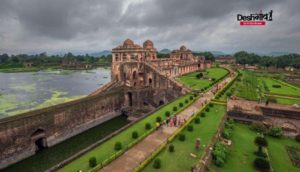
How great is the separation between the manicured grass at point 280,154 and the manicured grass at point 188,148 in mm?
5371

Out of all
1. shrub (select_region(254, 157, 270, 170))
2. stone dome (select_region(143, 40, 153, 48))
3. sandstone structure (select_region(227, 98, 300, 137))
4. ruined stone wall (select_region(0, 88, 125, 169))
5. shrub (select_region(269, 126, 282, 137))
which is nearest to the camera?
shrub (select_region(254, 157, 270, 170))

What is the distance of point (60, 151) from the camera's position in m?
21.9

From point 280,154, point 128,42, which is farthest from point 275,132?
point 128,42

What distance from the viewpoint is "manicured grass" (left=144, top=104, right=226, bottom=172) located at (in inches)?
537

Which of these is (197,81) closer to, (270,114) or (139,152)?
(270,114)

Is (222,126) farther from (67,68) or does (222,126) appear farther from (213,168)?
(67,68)

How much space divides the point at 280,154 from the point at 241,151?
3.90 metres

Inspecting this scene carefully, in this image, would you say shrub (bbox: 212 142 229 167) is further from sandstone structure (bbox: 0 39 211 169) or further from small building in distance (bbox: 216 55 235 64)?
small building in distance (bbox: 216 55 235 64)

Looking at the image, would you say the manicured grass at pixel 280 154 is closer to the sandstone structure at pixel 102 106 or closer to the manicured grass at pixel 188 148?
the manicured grass at pixel 188 148

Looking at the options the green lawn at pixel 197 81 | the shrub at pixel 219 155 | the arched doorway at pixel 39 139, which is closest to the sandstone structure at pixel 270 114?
the shrub at pixel 219 155

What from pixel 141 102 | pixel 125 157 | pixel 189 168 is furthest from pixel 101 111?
pixel 189 168

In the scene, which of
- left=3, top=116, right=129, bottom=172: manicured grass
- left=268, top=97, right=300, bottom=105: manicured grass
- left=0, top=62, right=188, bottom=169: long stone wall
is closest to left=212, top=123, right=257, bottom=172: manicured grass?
left=268, top=97, right=300, bottom=105: manicured grass

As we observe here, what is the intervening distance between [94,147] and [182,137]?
25.8 ft

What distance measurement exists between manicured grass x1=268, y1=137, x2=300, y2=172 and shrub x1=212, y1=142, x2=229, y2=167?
438 centimetres
